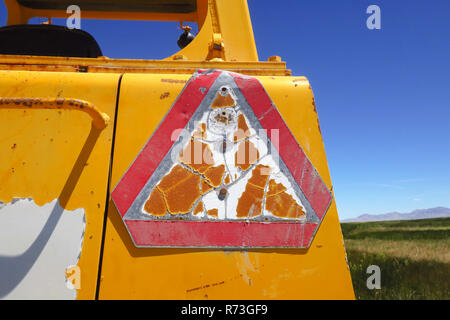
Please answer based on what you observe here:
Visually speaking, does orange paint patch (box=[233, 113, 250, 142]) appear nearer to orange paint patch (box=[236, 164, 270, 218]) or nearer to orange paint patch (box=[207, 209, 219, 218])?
orange paint patch (box=[236, 164, 270, 218])

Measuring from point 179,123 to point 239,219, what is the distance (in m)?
0.37

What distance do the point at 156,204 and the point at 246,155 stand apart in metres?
0.32

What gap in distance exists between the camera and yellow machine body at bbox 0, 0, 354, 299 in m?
0.81

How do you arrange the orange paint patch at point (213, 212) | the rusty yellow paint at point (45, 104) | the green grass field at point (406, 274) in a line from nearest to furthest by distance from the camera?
the rusty yellow paint at point (45, 104), the orange paint patch at point (213, 212), the green grass field at point (406, 274)

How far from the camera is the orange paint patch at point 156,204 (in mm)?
845

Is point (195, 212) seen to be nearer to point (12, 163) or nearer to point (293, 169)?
point (293, 169)

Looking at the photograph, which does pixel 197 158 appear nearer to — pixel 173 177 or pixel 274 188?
pixel 173 177

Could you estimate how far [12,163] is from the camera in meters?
0.88

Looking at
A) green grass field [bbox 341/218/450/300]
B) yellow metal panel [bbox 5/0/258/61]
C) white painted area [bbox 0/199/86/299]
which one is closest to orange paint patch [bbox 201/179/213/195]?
white painted area [bbox 0/199/86/299]

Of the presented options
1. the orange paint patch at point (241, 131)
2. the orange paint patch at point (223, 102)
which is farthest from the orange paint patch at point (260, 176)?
the orange paint patch at point (223, 102)

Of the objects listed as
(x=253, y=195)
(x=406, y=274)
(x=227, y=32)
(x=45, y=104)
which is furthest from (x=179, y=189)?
(x=406, y=274)

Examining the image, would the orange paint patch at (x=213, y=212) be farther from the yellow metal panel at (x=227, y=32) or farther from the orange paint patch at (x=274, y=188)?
the yellow metal panel at (x=227, y=32)
